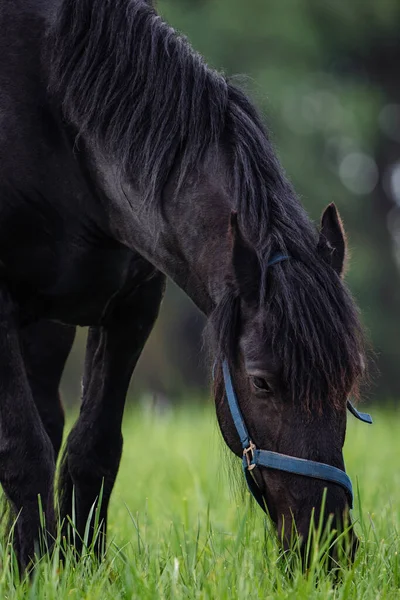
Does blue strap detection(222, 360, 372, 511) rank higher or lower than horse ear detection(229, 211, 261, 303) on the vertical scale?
lower

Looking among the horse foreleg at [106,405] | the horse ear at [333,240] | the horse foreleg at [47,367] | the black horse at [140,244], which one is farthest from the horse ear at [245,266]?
the horse foreleg at [47,367]

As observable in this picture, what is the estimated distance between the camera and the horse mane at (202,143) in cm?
283

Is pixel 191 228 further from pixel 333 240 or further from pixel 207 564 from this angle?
pixel 207 564

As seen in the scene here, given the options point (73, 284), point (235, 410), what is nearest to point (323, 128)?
point (73, 284)

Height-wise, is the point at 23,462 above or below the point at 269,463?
below

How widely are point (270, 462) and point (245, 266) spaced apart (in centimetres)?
58

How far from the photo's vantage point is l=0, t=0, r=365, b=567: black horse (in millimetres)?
2844

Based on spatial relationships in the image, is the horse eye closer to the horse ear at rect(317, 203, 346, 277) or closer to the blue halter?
the blue halter

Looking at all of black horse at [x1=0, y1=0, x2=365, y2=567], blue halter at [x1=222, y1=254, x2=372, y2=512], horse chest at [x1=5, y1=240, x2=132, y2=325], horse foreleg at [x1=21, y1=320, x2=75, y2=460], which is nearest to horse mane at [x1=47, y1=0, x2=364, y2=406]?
black horse at [x1=0, y1=0, x2=365, y2=567]

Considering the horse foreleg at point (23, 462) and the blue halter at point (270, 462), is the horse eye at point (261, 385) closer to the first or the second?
the blue halter at point (270, 462)

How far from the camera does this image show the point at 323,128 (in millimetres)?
19016

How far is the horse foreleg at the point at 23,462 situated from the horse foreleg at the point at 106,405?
0.58 meters

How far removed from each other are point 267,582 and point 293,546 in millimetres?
127

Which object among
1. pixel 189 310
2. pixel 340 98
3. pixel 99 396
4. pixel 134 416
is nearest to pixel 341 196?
pixel 340 98
